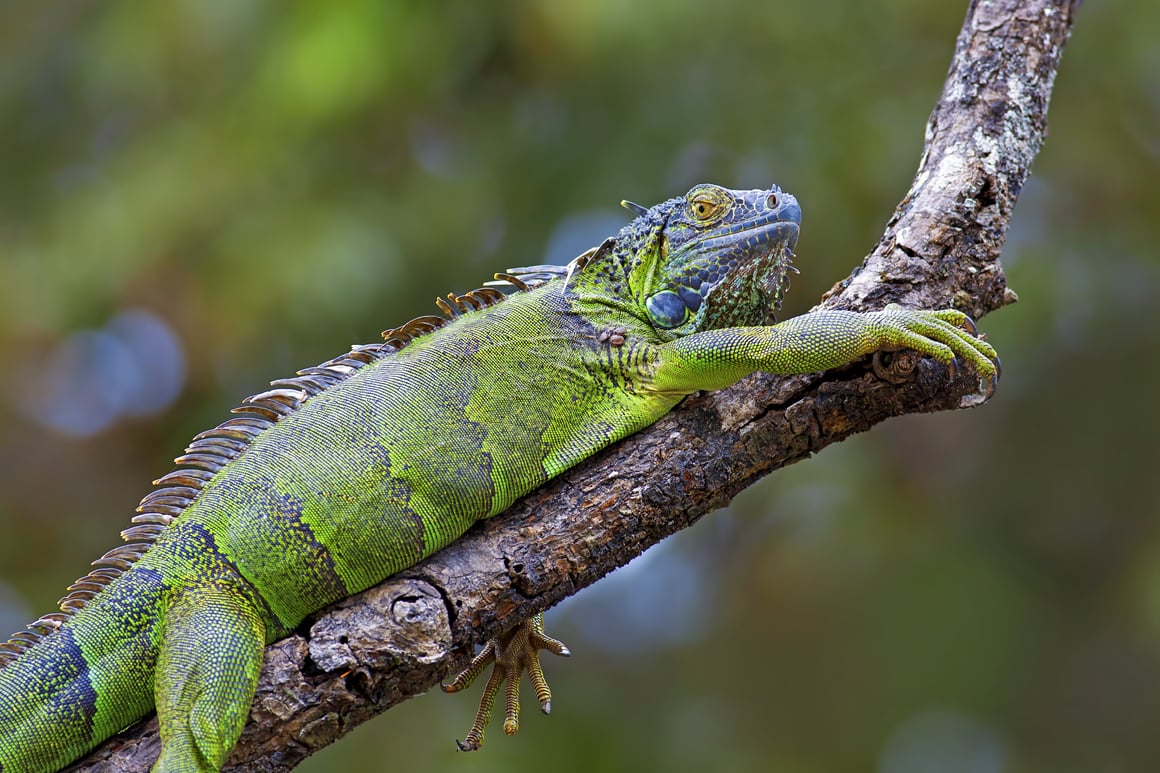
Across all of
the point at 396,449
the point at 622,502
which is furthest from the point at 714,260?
the point at 396,449

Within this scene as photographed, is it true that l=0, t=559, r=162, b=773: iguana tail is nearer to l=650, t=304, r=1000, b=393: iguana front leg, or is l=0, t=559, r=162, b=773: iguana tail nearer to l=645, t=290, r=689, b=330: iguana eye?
l=645, t=290, r=689, b=330: iguana eye

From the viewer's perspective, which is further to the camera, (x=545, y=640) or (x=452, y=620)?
(x=545, y=640)

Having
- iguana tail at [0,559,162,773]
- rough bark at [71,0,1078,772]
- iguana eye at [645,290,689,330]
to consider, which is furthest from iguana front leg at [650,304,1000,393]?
iguana tail at [0,559,162,773]

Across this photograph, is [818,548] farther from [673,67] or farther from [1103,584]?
[673,67]

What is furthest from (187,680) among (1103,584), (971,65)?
(1103,584)

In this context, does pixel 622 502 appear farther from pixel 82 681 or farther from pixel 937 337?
pixel 82 681

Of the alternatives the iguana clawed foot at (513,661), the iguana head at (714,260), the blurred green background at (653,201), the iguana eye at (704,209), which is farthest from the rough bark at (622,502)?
the blurred green background at (653,201)

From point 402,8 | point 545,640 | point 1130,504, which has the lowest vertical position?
point 1130,504
